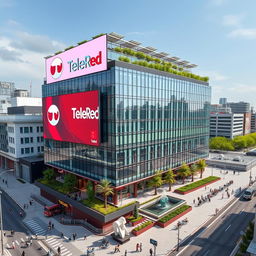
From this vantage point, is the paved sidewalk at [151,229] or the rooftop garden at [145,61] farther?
the rooftop garden at [145,61]

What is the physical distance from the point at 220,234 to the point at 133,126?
27.4m

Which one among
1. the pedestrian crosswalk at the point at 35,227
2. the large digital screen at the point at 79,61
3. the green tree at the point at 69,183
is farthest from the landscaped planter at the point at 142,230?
the large digital screen at the point at 79,61

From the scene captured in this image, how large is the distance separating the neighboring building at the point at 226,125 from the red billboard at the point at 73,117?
12649 cm

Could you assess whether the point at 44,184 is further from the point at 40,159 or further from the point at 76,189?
the point at 40,159

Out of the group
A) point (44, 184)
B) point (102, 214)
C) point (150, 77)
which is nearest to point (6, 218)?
point (44, 184)

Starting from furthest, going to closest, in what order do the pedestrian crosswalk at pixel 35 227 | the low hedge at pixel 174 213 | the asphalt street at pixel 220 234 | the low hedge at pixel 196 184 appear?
the low hedge at pixel 196 184, the low hedge at pixel 174 213, the pedestrian crosswalk at pixel 35 227, the asphalt street at pixel 220 234

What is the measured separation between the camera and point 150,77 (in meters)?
52.1

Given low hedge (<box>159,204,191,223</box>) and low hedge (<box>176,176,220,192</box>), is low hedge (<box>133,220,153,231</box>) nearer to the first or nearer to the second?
low hedge (<box>159,204,191,223</box>)

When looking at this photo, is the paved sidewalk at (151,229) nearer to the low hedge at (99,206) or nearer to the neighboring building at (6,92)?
the low hedge at (99,206)

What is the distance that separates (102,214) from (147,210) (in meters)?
12.0

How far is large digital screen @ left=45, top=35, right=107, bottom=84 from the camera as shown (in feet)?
148

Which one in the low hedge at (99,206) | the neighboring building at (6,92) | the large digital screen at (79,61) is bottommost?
the low hedge at (99,206)

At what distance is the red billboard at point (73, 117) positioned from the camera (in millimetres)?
46406

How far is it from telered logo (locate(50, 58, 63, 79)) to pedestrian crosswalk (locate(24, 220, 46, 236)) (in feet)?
123
